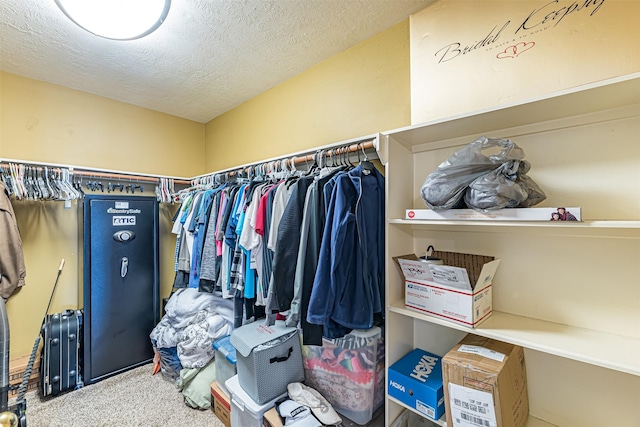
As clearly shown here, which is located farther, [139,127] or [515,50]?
[139,127]

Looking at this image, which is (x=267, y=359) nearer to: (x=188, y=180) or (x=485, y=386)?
(x=485, y=386)

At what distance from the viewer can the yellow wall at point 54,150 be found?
214 centimetres

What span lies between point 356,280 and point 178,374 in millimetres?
1930

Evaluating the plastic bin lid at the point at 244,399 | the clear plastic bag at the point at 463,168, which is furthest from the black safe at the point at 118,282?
the clear plastic bag at the point at 463,168

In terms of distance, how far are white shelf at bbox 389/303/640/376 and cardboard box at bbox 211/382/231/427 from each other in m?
1.44

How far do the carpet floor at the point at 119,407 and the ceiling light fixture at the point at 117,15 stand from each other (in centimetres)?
240

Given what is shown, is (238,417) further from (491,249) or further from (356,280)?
(491,249)

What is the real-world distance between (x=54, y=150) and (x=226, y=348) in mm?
2202

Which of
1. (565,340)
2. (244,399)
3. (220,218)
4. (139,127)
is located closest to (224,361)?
(244,399)

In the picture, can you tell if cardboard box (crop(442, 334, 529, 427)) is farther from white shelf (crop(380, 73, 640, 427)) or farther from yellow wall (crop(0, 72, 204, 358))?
yellow wall (crop(0, 72, 204, 358))

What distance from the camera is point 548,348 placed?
0.95 m

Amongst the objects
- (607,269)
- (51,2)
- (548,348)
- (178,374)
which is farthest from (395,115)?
(178,374)

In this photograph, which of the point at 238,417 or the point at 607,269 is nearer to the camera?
the point at 607,269

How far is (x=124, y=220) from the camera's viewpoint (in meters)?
2.40
